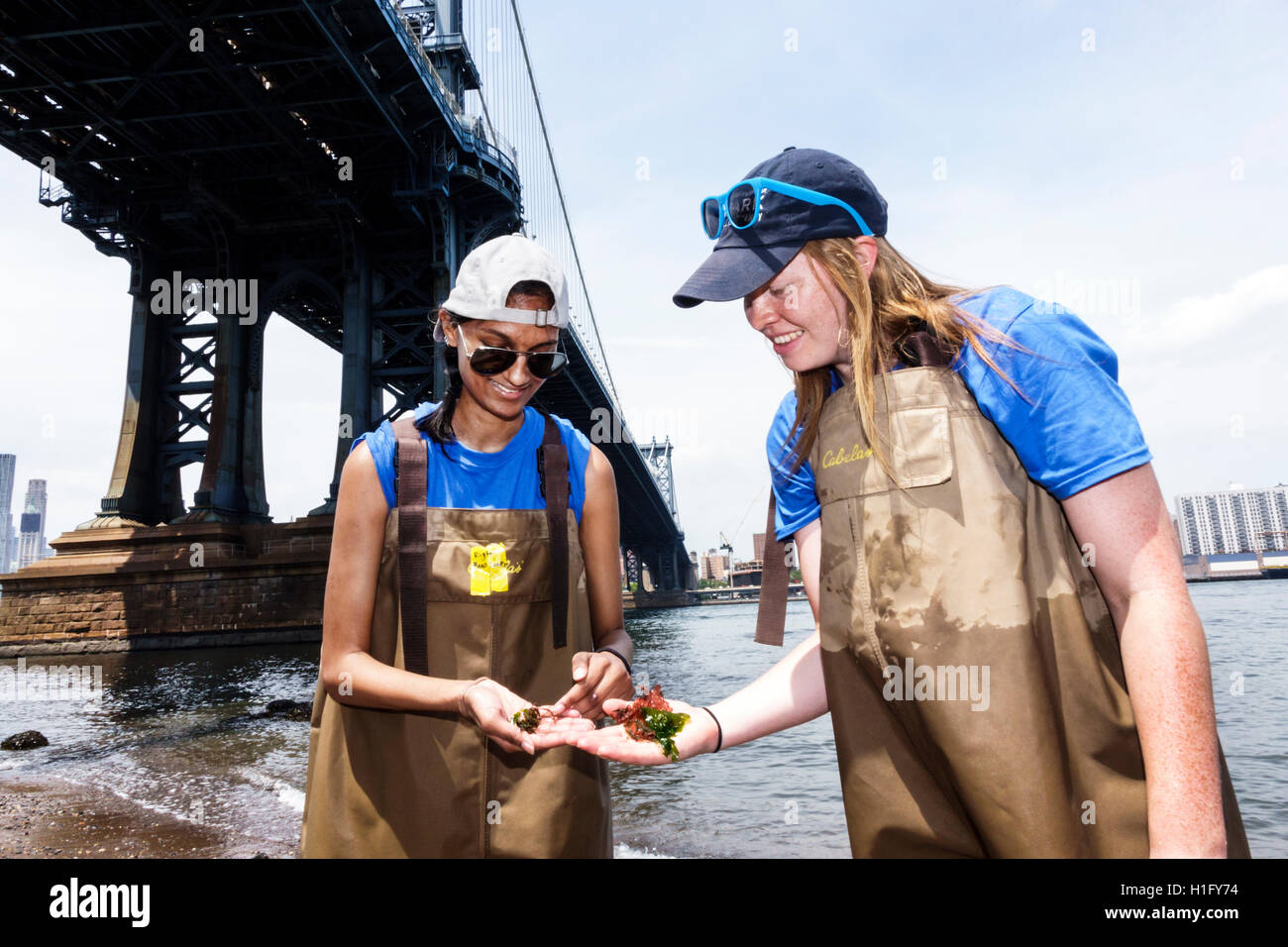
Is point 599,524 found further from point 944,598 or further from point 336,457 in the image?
point 336,457

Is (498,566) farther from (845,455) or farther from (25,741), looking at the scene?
(25,741)

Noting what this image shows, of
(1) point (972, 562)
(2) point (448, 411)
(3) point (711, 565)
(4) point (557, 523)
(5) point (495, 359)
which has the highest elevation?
(5) point (495, 359)

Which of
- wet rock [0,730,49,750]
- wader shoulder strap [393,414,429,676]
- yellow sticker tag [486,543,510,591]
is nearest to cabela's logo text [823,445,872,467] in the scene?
yellow sticker tag [486,543,510,591]

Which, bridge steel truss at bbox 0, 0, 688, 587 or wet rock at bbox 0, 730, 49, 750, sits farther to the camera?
bridge steel truss at bbox 0, 0, 688, 587

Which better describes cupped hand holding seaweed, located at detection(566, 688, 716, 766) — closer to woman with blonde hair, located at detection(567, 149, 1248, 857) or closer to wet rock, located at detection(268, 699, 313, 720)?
woman with blonde hair, located at detection(567, 149, 1248, 857)

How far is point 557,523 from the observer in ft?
6.50

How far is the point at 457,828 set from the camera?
1.83 metres

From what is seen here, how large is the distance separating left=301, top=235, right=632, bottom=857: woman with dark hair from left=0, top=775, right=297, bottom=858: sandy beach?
407 cm

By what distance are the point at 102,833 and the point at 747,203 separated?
667 cm

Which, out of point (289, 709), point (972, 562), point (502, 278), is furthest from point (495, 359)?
point (289, 709)

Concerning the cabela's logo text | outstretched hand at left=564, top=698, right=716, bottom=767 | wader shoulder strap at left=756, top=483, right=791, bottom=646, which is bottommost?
outstretched hand at left=564, top=698, right=716, bottom=767

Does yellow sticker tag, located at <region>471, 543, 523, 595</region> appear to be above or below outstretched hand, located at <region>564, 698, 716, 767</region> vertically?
above

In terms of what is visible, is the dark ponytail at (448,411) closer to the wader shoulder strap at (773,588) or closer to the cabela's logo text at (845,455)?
the wader shoulder strap at (773,588)

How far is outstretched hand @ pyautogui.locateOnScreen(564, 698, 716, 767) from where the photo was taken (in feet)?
5.37
